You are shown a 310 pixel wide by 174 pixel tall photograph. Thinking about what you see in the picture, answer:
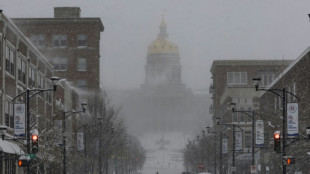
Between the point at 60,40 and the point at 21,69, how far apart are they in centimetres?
6248

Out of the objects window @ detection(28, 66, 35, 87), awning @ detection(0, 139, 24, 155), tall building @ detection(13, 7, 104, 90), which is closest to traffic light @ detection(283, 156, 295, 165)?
awning @ detection(0, 139, 24, 155)

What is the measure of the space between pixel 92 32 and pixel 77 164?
41.7m

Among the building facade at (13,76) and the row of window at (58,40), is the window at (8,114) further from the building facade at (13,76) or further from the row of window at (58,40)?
the row of window at (58,40)

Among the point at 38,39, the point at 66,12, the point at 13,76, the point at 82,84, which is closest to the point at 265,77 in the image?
the point at 82,84

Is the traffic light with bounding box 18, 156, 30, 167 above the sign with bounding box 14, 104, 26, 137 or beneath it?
beneath

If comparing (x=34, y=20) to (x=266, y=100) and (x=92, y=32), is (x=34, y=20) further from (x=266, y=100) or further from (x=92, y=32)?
(x=266, y=100)

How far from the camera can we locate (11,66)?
56875 millimetres

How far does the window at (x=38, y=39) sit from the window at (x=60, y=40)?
1.89 metres

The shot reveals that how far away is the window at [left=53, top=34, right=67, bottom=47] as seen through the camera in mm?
123625

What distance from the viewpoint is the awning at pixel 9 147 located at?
49.9 meters

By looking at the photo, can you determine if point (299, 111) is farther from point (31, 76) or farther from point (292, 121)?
point (292, 121)

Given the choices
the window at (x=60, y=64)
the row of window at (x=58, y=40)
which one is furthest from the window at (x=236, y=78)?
the window at (x=60, y=64)

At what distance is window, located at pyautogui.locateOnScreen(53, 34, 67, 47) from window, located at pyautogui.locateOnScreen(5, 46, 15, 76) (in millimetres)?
66234

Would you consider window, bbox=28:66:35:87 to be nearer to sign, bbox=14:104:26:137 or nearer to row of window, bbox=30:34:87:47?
sign, bbox=14:104:26:137
